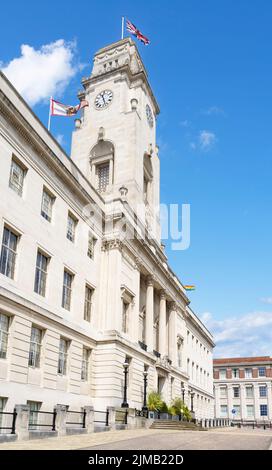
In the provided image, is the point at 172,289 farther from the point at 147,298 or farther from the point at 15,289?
the point at 15,289

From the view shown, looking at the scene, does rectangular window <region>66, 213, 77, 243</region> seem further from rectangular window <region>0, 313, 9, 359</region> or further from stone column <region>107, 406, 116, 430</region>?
stone column <region>107, 406, 116, 430</region>

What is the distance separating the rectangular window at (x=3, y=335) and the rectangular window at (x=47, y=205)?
301 inches

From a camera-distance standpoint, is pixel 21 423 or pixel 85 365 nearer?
pixel 21 423

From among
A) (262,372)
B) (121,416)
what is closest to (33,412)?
(121,416)

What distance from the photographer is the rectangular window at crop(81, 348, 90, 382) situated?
3215 cm

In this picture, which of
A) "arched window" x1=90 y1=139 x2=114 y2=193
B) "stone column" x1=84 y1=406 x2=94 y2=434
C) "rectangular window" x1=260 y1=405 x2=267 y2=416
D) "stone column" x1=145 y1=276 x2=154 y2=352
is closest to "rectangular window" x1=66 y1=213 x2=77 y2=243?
"stone column" x1=84 y1=406 x2=94 y2=434

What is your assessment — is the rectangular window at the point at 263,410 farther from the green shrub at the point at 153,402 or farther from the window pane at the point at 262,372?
the green shrub at the point at 153,402

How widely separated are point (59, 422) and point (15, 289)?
733 cm

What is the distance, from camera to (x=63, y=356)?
29531mm

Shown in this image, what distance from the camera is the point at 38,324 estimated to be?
26344 mm

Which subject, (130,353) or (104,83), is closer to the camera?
(130,353)

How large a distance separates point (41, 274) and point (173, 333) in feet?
86.8

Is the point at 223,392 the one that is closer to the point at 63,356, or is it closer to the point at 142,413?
the point at 142,413

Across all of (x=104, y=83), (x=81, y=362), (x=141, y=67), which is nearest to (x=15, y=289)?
(x=81, y=362)
